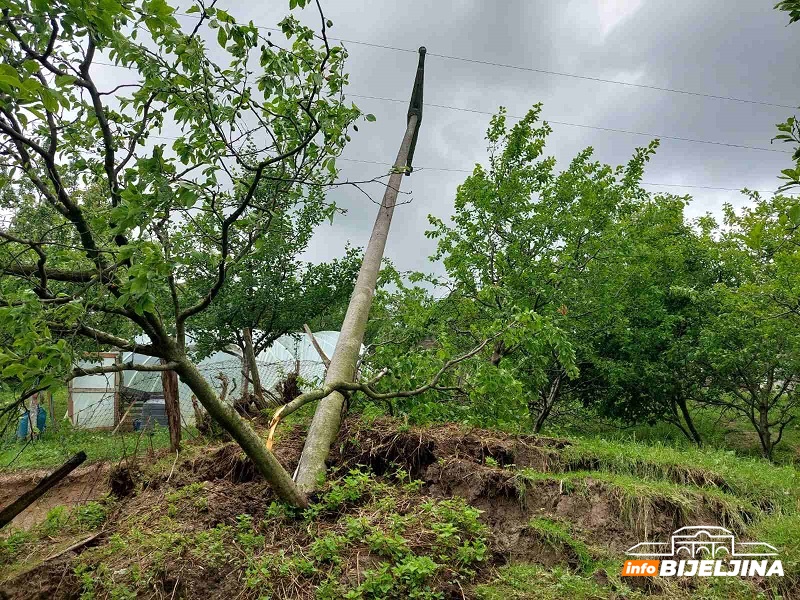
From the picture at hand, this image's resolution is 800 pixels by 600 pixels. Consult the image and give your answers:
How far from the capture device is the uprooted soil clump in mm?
3604

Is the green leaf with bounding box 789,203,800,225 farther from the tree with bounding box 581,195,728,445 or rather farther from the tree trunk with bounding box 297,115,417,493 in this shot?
the tree with bounding box 581,195,728,445

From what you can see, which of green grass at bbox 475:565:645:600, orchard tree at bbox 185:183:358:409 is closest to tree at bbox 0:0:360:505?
green grass at bbox 475:565:645:600

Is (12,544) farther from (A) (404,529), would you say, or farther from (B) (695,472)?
(B) (695,472)

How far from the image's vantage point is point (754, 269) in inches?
376

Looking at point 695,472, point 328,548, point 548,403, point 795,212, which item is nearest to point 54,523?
point 328,548

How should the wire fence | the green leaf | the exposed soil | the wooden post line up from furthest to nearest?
1. the wire fence
2. the exposed soil
3. the wooden post
4. the green leaf

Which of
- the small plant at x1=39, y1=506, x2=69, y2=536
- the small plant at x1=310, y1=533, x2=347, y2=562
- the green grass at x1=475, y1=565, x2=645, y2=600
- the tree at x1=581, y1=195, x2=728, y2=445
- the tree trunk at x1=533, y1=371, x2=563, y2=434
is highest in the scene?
the tree at x1=581, y1=195, x2=728, y2=445

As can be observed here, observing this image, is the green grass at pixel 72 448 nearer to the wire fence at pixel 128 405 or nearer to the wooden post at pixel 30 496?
the wire fence at pixel 128 405

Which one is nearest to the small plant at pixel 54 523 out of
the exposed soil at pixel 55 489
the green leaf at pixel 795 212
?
the exposed soil at pixel 55 489

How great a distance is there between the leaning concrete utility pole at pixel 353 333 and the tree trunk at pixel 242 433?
317 millimetres

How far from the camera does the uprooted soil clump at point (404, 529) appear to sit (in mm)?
3604

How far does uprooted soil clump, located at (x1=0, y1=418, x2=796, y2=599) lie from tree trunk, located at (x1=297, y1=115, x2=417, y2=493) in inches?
8.3

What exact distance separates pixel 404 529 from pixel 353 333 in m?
3.19

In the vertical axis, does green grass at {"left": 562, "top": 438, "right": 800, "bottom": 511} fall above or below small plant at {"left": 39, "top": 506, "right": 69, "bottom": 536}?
above
